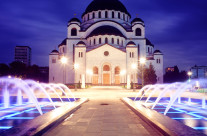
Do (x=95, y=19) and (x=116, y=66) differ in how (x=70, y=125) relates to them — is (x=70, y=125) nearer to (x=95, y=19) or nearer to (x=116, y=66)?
(x=116, y=66)

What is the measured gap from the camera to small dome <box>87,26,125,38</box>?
6303 centimetres

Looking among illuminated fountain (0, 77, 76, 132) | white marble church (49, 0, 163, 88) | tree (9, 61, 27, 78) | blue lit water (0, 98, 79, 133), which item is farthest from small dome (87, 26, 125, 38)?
blue lit water (0, 98, 79, 133)

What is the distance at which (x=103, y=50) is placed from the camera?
60.5 meters

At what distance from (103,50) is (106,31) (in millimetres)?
6878

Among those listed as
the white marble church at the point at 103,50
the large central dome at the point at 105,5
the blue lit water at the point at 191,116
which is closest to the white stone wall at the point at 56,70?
the white marble church at the point at 103,50

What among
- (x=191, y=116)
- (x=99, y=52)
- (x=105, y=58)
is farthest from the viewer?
(x=105, y=58)

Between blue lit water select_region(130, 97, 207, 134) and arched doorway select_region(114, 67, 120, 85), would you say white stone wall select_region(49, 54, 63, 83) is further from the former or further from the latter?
blue lit water select_region(130, 97, 207, 134)

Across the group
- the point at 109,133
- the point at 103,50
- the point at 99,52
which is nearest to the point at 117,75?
the point at 103,50

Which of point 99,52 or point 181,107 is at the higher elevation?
point 99,52

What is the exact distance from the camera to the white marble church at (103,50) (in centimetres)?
6022

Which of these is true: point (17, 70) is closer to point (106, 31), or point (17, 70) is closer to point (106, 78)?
point (106, 78)

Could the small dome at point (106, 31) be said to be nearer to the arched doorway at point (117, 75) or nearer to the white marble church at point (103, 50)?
the white marble church at point (103, 50)

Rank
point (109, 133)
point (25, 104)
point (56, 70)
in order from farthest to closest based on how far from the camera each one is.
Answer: point (56, 70) → point (25, 104) → point (109, 133)

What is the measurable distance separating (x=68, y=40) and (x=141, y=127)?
61.8m
